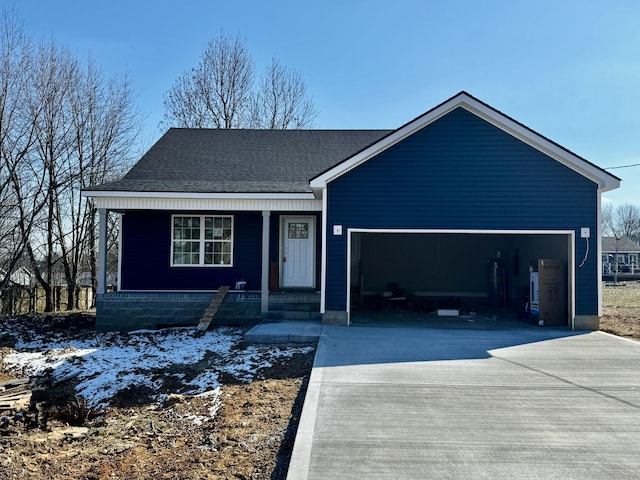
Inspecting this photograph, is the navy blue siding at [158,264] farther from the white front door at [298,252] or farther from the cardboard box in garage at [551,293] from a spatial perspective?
the cardboard box in garage at [551,293]

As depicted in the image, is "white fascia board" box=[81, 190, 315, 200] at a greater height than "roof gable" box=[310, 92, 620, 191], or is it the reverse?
"roof gable" box=[310, 92, 620, 191]

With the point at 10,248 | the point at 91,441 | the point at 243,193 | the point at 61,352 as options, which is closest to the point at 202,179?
the point at 243,193

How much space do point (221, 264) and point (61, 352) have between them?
491 cm

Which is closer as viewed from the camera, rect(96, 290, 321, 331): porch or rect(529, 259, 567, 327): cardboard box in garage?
rect(529, 259, 567, 327): cardboard box in garage

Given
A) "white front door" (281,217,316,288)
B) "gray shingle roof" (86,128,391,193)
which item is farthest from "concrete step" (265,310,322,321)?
"gray shingle roof" (86,128,391,193)

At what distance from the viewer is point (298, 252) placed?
12.7 meters

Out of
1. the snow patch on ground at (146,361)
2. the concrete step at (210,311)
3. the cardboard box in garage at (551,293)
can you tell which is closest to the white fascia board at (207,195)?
the concrete step at (210,311)

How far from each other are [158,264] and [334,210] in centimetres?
538

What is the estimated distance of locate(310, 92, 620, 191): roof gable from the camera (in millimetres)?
9906

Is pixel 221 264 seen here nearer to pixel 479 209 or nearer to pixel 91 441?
Answer: pixel 479 209

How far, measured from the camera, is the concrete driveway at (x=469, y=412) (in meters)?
3.56

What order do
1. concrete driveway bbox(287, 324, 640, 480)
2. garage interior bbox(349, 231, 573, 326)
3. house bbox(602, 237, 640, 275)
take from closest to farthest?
concrete driveway bbox(287, 324, 640, 480) → garage interior bbox(349, 231, 573, 326) → house bbox(602, 237, 640, 275)

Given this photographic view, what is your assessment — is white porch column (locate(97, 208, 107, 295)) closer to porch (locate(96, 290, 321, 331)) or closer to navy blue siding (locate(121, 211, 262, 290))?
porch (locate(96, 290, 321, 331))

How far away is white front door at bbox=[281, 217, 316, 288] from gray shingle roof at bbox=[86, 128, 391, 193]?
124 cm
